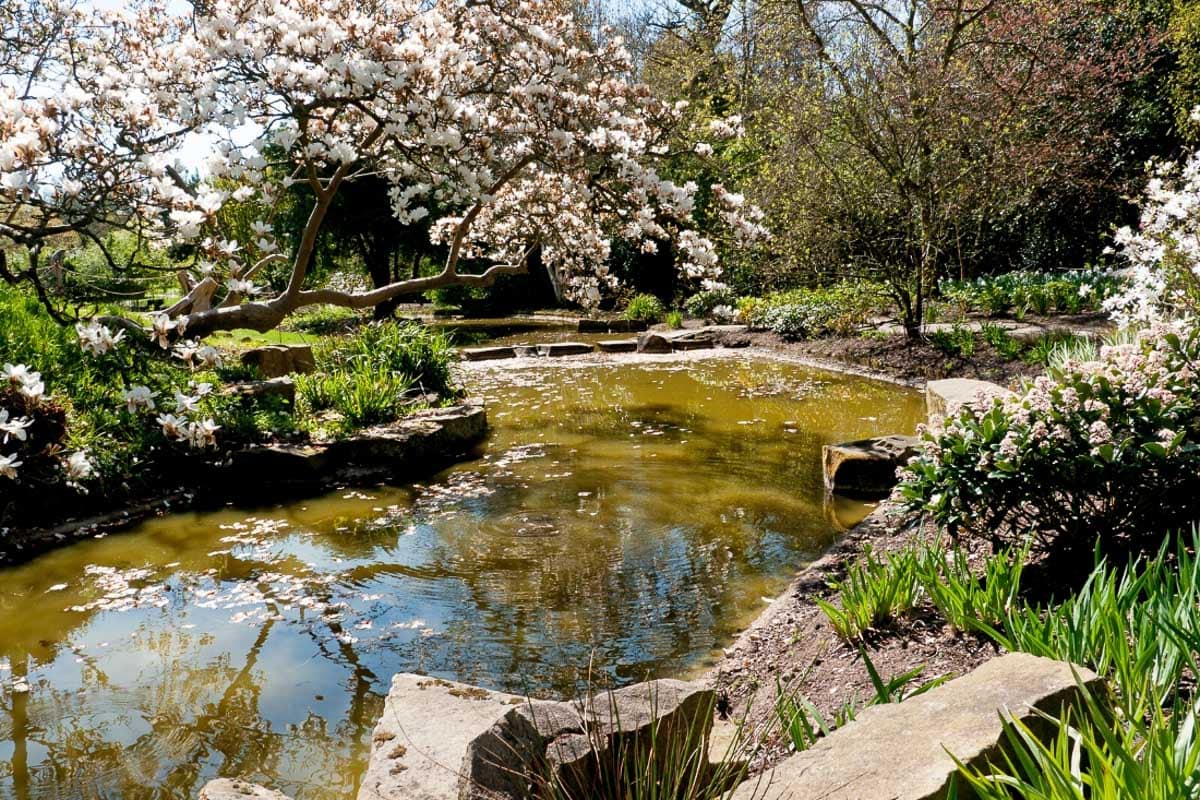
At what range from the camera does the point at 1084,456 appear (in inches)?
143

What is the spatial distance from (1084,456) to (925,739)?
6.83ft

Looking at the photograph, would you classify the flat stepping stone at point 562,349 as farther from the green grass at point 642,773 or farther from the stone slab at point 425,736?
the green grass at point 642,773

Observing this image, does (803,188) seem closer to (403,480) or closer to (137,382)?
(403,480)

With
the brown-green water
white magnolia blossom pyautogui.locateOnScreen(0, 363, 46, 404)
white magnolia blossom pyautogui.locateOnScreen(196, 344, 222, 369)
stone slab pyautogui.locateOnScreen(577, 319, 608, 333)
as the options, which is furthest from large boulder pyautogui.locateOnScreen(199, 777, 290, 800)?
stone slab pyautogui.locateOnScreen(577, 319, 608, 333)

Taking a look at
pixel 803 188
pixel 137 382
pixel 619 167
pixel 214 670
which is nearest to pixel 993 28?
pixel 803 188

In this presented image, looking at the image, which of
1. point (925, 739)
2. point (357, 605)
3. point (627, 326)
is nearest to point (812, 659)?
point (925, 739)

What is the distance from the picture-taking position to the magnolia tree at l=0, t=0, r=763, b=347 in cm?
562

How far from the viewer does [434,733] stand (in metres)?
2.78

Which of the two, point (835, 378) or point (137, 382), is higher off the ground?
point (137, 382)

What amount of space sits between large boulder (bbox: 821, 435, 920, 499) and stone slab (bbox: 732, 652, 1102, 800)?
14.1 feet

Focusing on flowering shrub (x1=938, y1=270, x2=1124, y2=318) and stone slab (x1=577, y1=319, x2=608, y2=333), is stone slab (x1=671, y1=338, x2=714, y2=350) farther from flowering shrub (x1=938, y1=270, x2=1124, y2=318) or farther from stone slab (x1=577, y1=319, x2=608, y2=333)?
flowering shrub (x1=938, y1=270, x2=1124, y2=318)

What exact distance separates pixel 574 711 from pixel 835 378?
10.3 m

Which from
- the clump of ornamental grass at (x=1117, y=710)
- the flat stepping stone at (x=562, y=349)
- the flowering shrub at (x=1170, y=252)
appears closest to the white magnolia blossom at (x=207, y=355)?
the clump of ornamental grass at (x=1117, y=710)

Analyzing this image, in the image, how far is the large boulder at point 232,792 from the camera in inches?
94.7
